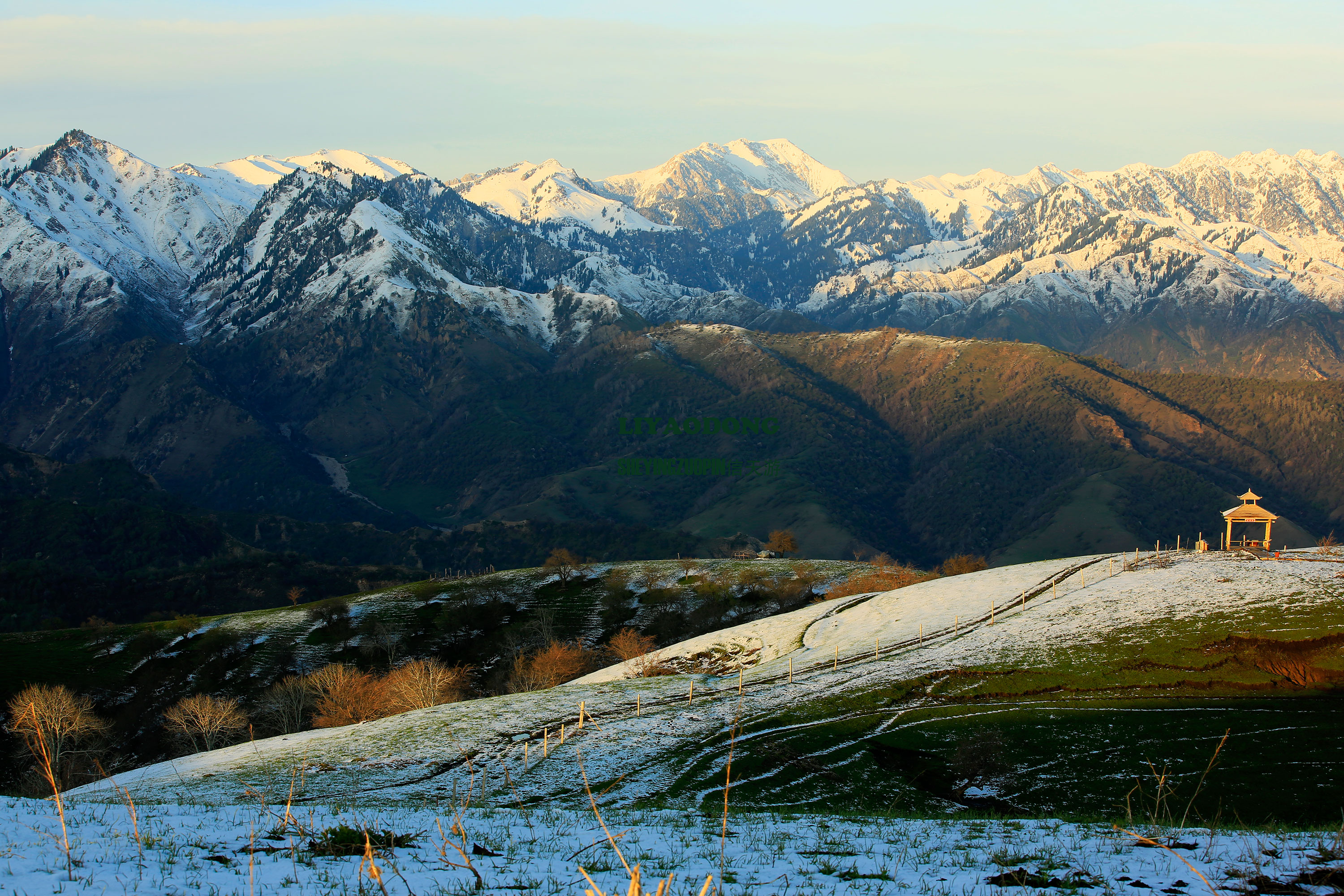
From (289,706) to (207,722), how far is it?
484 inches

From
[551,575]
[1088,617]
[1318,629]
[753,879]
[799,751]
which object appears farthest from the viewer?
[551,575]

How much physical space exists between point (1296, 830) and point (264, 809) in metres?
23.3

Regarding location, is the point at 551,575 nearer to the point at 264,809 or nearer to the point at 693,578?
the point at 693,578

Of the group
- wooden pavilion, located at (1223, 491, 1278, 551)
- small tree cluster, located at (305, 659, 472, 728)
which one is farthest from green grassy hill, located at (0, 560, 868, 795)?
wooden pavilion, located at (1223, 491, 1278, 551)

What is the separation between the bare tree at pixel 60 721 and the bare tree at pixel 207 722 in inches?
266

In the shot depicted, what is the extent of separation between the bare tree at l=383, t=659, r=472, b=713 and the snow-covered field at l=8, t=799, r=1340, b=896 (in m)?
50.9

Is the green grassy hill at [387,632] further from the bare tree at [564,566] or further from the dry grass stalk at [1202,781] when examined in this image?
the dry grass stalk at [1202,781]

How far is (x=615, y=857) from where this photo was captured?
19562 millimetres

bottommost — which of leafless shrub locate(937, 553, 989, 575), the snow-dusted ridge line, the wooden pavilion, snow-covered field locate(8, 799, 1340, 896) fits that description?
leafless shrub locate(937, 553, 989, 575)

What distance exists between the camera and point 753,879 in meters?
16.7

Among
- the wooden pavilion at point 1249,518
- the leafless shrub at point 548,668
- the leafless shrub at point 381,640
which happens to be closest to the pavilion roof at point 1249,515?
the wooden pavilion at point 1249,518

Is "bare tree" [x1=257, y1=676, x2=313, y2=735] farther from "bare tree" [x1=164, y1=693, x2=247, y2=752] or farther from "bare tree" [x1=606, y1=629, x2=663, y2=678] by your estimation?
"bare tree" [x1=606, y1=629, x2=663, y2=678]

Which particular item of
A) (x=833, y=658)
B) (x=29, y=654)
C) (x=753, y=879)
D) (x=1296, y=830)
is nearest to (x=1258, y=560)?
(x=833, y=658)

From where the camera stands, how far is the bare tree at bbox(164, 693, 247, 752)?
8419 cm
